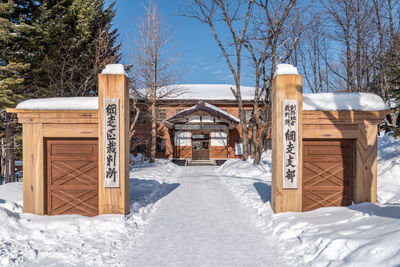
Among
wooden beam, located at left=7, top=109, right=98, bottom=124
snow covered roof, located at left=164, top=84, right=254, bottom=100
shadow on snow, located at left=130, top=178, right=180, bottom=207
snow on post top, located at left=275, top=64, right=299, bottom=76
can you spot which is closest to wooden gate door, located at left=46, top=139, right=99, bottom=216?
wooden beam, located at left=7, top=109, right=98, bottom=124

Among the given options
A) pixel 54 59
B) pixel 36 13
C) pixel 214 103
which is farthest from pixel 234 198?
pixel 214 103

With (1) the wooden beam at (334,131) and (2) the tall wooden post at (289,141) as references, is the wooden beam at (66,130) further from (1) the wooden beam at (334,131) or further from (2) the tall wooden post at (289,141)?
(1) the wooden beam at (334,131)

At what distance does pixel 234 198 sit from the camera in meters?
9.28

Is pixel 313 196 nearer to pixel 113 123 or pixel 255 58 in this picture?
pixel 113 123

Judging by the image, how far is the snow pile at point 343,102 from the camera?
7.05 m

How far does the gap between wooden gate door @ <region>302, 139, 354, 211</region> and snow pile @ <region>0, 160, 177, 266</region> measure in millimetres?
4995

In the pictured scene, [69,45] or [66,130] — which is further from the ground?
[69,45]

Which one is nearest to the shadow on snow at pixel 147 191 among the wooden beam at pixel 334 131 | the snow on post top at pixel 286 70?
the wooden beam at pixel 334 131

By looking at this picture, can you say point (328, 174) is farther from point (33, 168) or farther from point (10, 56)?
point (10, 56)

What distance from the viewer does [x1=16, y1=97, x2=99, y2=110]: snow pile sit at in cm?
696

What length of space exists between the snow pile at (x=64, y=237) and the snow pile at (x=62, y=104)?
2816 mm

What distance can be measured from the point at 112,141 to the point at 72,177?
1649 mm

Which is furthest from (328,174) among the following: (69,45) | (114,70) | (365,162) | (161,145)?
(161,145)

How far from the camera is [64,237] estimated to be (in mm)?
5480
